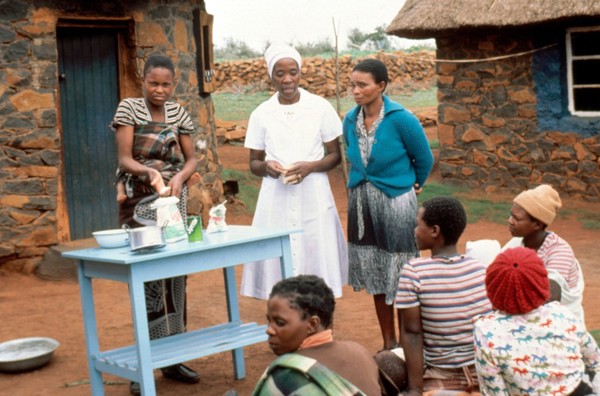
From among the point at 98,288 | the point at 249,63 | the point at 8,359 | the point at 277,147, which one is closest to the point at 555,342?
the point at 277,147

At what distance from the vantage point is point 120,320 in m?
6.68

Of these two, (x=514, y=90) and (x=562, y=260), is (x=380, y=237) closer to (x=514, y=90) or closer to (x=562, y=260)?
(x=562, y=260)

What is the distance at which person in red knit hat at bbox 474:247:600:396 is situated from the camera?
3.08 metres

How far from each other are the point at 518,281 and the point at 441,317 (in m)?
0.62

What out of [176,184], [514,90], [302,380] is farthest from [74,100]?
[302,380]

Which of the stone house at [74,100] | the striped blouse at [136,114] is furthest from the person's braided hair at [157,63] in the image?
the stone house at [74,100]

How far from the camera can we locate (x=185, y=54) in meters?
9.48

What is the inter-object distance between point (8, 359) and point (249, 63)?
56.0 ft

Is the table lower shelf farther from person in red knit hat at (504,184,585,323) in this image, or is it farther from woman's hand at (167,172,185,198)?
person in red knit hat at (504,184,585,323)

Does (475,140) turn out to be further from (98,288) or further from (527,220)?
(527,220)

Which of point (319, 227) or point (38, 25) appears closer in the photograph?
point (319, 227)

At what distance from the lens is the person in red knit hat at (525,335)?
10.1 ft

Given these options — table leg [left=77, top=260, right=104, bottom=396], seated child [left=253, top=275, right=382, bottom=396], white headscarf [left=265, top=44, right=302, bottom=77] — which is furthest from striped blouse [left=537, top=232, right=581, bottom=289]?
table leg [left=77, top=260, right=104, bottom=396]

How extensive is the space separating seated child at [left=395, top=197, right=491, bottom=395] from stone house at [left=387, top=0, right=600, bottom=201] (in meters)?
7.33
